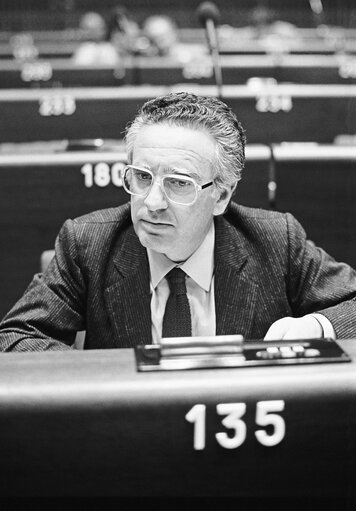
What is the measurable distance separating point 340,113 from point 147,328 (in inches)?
98.8

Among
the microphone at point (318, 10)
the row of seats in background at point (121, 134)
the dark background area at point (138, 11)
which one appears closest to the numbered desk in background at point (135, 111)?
the row of seats in background at point (121, 134)

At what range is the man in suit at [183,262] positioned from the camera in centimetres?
143

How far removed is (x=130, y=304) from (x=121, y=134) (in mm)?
1255

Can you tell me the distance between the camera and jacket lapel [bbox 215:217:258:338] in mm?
1568

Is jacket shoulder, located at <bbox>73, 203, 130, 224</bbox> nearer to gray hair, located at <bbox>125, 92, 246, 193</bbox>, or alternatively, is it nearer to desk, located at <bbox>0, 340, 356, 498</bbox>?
gray hair, located at <bbox>125, 92, 246, 193</bbox>

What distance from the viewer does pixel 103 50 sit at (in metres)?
5.79

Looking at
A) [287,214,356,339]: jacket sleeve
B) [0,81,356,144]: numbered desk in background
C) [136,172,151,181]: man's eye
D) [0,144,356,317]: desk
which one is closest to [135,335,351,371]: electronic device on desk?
[136,172,151,181]: man's eye

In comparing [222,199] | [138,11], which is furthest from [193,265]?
[138,11]

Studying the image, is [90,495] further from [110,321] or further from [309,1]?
[309,1]

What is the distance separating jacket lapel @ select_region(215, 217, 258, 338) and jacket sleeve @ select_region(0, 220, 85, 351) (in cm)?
30

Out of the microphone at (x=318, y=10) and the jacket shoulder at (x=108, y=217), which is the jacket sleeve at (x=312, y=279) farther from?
the microphone at (x=318, y=10)

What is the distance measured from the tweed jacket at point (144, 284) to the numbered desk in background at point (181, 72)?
3.39 meters

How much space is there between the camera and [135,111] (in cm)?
330

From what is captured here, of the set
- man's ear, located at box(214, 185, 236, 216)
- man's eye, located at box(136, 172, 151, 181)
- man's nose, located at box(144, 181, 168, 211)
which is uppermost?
man's eye, located at box(136, 172, 151, 181)
